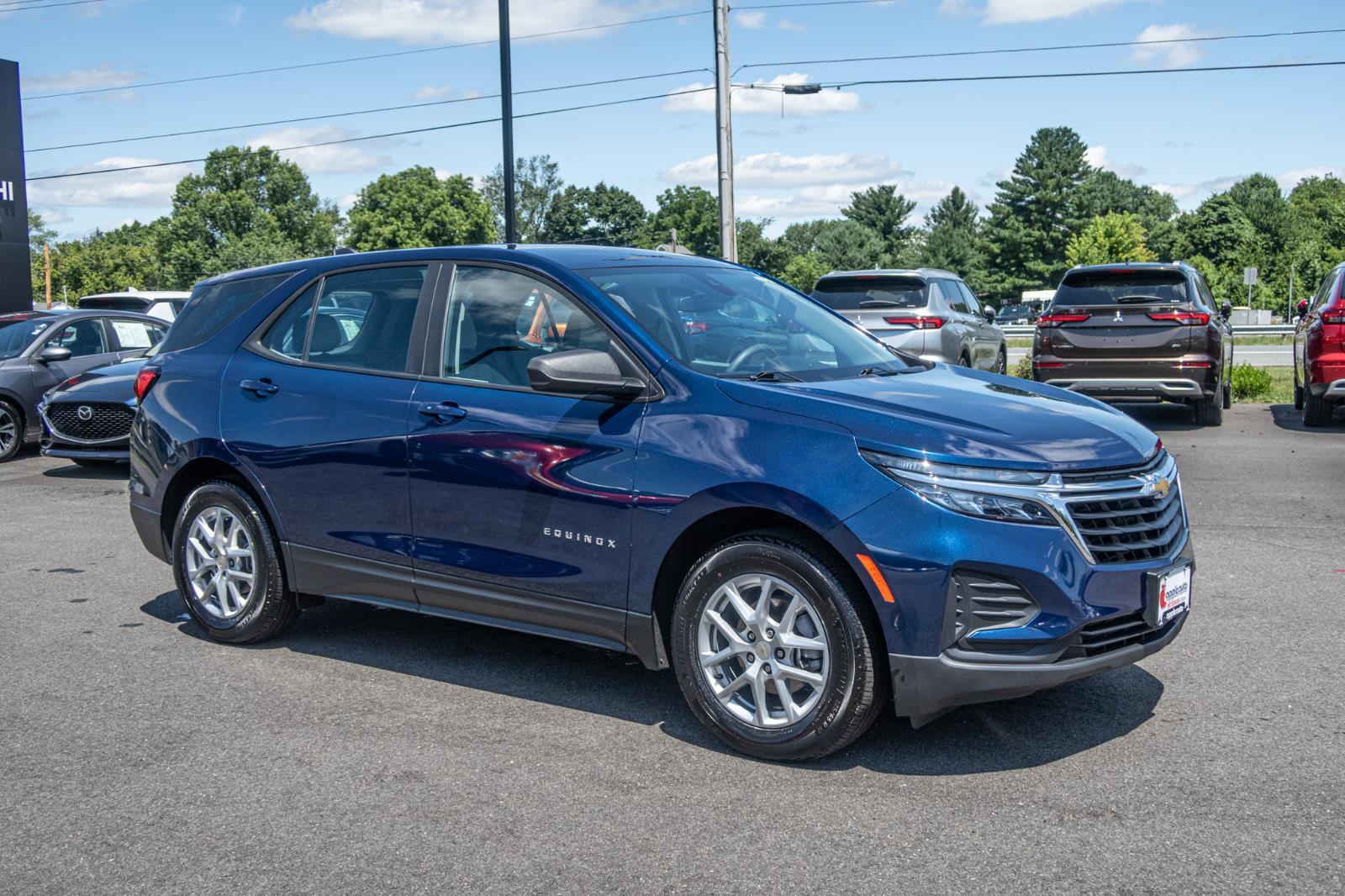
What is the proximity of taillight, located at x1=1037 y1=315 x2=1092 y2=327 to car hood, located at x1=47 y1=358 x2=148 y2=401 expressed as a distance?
9.56m

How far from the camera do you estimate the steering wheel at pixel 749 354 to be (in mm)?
4789

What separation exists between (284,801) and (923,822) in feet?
6.49

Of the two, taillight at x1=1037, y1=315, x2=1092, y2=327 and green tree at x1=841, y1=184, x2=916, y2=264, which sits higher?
green tree at x1=841, y1=184, x2=916, y2=264

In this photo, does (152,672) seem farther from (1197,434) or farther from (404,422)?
(1197,434)

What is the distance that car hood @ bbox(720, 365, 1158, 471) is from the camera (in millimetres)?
4051

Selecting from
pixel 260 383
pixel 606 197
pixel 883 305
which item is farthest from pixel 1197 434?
pixel 606 197

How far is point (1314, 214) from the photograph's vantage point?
415ft

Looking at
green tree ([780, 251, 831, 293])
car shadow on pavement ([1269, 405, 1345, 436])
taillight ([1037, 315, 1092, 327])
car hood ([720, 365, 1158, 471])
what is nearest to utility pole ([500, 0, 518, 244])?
taillight ([1037, 315, 1092, 327])

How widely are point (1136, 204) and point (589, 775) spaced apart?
144598mm

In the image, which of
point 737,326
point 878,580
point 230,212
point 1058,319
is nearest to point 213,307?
point 737,326

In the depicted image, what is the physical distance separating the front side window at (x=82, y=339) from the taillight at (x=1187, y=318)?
11937mm

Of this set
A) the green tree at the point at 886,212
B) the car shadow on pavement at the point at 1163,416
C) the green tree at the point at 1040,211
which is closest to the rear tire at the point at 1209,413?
the car shadow on pavement at the point at 1163,416

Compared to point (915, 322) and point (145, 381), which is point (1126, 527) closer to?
point (145, 381)

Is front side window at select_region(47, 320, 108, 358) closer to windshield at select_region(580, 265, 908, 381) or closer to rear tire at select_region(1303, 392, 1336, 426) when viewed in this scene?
windshield at select_region(580, 265, 908, 381)
